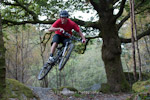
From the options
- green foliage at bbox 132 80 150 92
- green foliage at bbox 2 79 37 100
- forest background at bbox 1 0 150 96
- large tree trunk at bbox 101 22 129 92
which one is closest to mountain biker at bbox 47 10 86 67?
green foliage at bbox 2 79 37 100

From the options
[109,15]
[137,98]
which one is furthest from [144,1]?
[137,98]

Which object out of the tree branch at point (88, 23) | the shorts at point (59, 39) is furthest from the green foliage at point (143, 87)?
the tree branch at point (88, 23)

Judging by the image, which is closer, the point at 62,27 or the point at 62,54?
the point at 62,27

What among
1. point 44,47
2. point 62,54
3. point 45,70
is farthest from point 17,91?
point 44,47

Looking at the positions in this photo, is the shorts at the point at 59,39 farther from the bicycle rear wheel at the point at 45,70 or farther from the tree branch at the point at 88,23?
the tree branch at the point at 88,23

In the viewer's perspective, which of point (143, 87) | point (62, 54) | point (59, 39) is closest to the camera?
point (143, 87)

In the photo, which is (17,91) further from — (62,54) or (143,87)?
(143,87)

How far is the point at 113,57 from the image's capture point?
923cm

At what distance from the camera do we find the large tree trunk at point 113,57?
9117 mm

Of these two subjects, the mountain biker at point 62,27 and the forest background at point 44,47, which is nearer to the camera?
the mountain biker at point 62,27

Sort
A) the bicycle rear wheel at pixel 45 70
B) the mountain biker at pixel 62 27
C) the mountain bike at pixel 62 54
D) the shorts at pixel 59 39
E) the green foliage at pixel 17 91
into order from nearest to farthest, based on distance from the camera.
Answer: the green foliage at pixel 17 91 → the mountain biker at pixel 62 27 → the mountain bike at pixel 62 54 → the shorts at pixel 59 39 → the bicycle rear wheel at pixel 45 70

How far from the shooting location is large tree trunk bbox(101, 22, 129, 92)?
912cm

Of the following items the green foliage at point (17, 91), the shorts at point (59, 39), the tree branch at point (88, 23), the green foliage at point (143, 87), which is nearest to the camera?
Result: the green foliage at point (143, 87)

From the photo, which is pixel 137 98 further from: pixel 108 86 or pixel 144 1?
pixel 108 86
